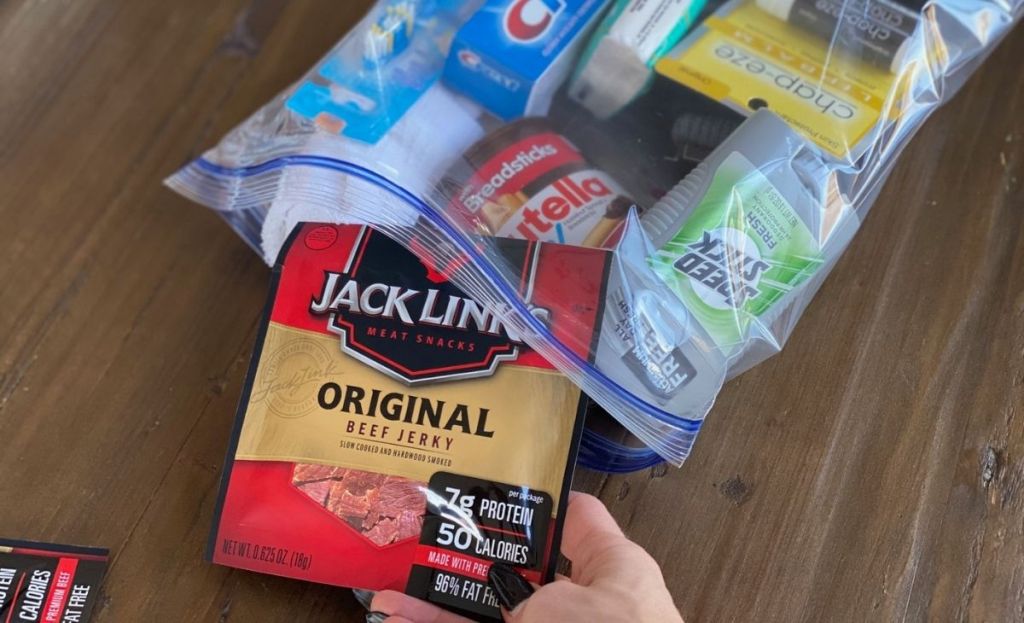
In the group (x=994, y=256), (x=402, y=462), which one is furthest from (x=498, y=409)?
(x=994, y=256)

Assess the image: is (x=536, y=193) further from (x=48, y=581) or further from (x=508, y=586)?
(x=48, y=581)

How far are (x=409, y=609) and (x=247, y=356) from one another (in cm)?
27

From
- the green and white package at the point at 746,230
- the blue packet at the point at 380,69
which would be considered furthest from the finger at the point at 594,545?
the blue packet at the point at 380,69

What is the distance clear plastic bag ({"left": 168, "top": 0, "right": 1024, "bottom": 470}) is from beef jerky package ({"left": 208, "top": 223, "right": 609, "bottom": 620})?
0.08 feet

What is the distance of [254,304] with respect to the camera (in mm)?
820

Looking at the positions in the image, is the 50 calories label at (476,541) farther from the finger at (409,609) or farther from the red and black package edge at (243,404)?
the red and black package edge at (243,404)

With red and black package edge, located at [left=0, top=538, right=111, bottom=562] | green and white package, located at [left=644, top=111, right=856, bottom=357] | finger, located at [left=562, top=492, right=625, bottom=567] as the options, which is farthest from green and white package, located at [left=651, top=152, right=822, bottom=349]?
red and black package edge, located at [left=0, top=538, right=111, bottom=562]

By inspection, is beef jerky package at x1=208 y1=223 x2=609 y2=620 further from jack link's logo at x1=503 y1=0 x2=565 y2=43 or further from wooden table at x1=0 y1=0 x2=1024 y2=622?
jack link's logo at x1=503 y1=0 x2=565 y2=43

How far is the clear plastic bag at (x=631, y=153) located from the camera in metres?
0.70

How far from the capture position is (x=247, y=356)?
80cm

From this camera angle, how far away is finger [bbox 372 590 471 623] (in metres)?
0.65

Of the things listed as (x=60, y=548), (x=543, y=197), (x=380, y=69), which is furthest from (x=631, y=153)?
(x=60, y=548)

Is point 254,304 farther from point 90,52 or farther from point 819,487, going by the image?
point 819,487

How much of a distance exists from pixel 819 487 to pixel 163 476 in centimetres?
52
